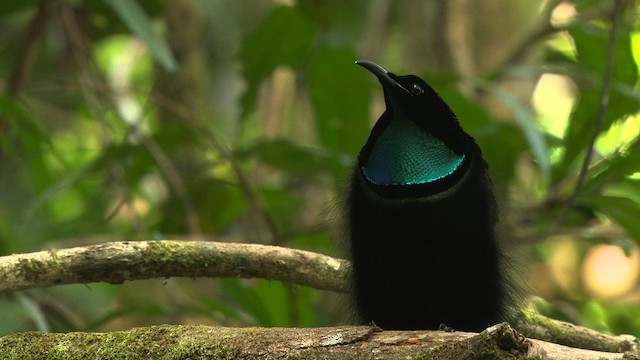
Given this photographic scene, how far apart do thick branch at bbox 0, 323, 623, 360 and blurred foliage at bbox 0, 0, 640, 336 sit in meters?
0.86

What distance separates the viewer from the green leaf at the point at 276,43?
13.7ft

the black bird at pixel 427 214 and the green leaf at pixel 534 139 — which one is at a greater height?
Answer: the green leaf at pixel 534 139

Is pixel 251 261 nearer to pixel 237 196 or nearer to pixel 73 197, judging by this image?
pixel 237 196

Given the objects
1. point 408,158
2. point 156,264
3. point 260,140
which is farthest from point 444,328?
point 260,140

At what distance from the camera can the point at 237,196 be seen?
4.51 metres

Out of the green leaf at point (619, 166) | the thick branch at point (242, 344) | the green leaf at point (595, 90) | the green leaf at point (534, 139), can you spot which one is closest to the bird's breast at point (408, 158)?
the thick branch at point (242, 344)

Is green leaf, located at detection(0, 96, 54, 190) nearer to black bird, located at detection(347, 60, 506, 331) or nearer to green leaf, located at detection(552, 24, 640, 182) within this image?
black bird, located at detection(347, 60, 506, 331)

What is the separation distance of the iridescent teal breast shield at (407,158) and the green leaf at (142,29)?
1.37 metres

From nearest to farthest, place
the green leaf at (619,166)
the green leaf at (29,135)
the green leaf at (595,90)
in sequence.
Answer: the green leaf at (619,166), the green leaf at (595,90), the green leaf at (29,135)

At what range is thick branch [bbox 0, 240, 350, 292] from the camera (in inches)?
83.7

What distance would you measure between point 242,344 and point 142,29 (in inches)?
80.3

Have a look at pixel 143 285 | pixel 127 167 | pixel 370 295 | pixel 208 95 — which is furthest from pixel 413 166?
pixel 208 95

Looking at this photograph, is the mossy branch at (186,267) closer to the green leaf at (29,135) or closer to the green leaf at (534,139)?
the green leaf at (534,139)

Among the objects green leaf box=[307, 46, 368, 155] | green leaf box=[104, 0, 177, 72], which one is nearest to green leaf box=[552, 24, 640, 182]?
green leaf box=[307, 46, 368, 155]
